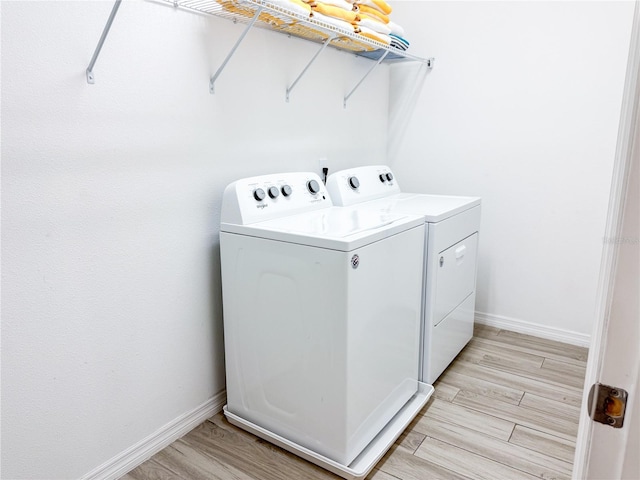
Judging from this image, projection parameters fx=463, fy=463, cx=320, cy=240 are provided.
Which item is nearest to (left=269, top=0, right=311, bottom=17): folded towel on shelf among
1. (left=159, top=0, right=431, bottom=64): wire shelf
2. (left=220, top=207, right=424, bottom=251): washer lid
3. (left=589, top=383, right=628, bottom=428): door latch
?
(left=159, top=0, right=431, bottom=64): wire shelf

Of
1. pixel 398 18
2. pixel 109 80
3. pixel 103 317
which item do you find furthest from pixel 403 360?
pixel 398 18

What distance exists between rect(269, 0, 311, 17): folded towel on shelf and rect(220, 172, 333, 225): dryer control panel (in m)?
0.59

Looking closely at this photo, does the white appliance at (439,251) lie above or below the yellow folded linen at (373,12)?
below

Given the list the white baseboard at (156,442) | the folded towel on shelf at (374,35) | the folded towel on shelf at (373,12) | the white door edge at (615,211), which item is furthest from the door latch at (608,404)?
the folded towel on shelf at (373,12)

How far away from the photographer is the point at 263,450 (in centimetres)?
166

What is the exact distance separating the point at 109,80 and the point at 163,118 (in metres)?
0.21

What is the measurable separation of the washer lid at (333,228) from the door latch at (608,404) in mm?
874

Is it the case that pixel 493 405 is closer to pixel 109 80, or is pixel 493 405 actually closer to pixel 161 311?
pixel 161 311

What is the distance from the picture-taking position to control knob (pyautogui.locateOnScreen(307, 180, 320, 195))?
194cm

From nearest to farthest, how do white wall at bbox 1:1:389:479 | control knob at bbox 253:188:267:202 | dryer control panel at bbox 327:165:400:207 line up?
white wall at bbox 1:1:389:479 → control knob at bbox 253:188:267:202 → dryer control panel at bbox 327:165:400:207

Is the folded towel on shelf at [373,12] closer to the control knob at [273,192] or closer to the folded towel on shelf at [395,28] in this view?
the folded towel on shelf at [395,28]

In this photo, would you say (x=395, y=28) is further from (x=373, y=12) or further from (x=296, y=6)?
(x=296, y=6)

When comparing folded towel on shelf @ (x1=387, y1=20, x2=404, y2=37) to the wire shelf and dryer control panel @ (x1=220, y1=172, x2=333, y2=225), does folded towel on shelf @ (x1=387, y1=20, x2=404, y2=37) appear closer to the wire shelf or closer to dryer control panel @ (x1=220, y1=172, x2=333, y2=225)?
the wire shelf

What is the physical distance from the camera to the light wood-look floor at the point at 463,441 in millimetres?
1549
